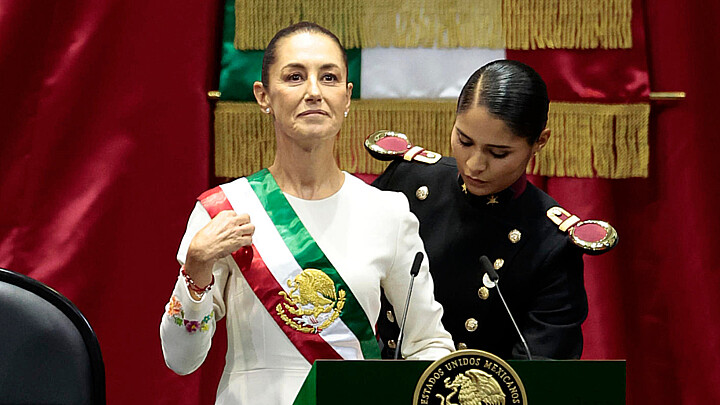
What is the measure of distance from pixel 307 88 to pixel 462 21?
924 mm

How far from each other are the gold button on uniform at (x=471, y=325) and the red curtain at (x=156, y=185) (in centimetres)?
76

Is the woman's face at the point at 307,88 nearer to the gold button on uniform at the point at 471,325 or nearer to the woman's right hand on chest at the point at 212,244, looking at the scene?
the woman's right hand on chest at the point at 212,244

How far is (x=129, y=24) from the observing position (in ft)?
7.60

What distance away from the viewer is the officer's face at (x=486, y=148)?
5.25ft

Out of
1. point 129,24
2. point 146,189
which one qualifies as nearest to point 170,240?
point 146,189

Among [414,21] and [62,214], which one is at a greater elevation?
[414,21]

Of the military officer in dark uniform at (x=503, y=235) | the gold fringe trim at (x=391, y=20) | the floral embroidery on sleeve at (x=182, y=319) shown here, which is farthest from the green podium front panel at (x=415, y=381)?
the gold fringe trim at (x=391, y=20)

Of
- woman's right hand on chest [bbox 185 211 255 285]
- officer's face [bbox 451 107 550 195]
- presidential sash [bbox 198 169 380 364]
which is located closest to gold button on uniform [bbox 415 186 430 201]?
officer's face [bbox 451 107 550 195]

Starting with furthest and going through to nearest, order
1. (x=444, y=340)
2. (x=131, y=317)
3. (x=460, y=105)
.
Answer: (x=131, y=317)
(x=460, y=105)
(x=444, y=340)

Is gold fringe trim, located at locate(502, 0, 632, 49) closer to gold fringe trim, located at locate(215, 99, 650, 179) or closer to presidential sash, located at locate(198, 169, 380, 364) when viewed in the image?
gold fringe trim, located at locate(215, 99, 650, 179)

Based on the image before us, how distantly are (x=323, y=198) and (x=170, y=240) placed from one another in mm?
884

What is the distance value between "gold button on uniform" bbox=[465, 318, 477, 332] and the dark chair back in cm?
65

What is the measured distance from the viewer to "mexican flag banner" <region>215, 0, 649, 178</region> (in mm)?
2314

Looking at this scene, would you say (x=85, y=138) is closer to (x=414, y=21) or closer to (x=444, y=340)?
(x=414, y=21)
